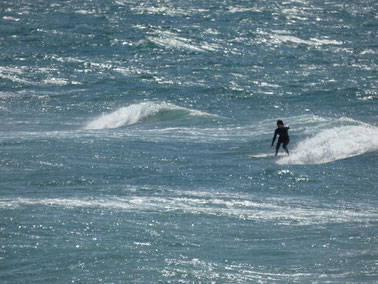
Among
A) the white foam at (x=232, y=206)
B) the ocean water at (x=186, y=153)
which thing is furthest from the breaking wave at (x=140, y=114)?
the white foam at (x=232, y=206)

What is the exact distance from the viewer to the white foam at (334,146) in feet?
61.0

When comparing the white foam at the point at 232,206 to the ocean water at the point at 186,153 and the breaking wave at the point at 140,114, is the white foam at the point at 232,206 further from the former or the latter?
the breaking wave at the point at 140,114

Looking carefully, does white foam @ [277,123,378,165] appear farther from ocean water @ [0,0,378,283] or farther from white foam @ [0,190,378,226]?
white foam @ [0,190,378,226]

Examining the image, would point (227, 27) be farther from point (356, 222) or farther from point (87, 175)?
point (356, 222)

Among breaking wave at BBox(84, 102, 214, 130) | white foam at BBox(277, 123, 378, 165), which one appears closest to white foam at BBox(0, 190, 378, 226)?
white foam at BBox(277, 123, 378, 165)

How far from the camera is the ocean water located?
404 inches

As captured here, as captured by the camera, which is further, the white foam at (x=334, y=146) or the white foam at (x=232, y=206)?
the white foam at (x=334, y=146)

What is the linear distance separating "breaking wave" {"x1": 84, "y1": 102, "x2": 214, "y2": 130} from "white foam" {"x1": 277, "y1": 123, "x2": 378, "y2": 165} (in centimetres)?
686

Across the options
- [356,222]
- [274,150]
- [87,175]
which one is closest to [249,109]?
[274,150]

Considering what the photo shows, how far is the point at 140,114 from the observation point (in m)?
27.2

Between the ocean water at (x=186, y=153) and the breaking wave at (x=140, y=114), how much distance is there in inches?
3.4

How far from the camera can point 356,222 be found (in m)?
12.1

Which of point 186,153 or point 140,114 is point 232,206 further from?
point 140,114

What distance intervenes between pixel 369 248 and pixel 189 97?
68.6 feet
